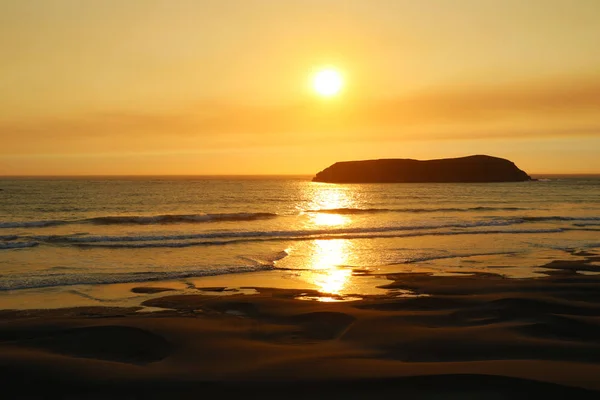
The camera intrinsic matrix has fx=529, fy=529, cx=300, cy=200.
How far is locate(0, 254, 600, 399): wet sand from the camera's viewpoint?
6461 millimetres

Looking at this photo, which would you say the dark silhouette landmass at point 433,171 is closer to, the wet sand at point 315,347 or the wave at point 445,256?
the wave at point 445,256

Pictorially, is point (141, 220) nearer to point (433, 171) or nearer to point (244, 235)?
point (244, 235)

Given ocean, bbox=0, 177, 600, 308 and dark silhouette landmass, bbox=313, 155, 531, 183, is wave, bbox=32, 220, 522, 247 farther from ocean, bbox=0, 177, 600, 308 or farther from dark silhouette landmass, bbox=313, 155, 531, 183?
dark silhouette landmass, bbox=313, 155, 531, 183

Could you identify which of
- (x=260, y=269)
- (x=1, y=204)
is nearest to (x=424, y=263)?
(x=260, y=269)

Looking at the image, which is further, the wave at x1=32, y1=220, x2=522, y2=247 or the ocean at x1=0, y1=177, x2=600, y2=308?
the wave at x1=32, y1=220, x2=522, y2=247

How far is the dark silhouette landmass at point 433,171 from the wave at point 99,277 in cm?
14377

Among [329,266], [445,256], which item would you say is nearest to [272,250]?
[329,266]

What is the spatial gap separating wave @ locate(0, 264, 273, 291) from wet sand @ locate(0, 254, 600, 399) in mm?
3054

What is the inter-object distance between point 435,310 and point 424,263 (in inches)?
297

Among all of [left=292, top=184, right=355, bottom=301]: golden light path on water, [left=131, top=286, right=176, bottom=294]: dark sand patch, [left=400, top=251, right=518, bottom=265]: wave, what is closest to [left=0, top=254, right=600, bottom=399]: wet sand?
[left=131, top=286, right=176, bottom=294]: dark sand patch

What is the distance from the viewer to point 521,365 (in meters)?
7.10

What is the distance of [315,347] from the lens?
8266 mm

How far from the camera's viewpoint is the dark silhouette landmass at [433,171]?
152375mm

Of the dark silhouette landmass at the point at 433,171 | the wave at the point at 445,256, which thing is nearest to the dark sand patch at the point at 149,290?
the wave at the point at 445,256
